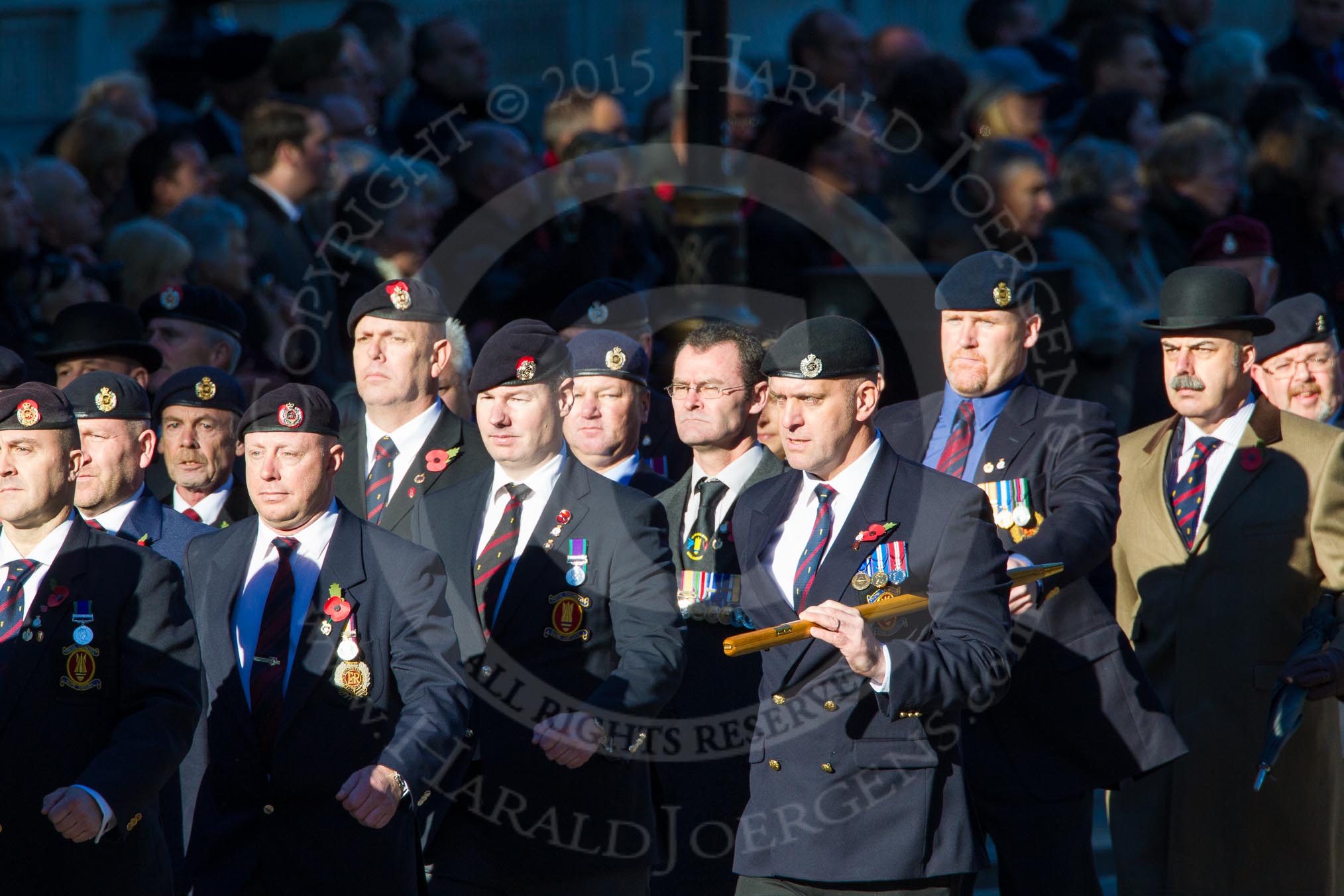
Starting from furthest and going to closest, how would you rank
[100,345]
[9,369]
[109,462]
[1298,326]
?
[100,345] → [1298,326] → [9,369] → [109,462]

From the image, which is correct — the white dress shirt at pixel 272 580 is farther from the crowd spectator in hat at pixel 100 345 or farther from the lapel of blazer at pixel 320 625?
the crowd spectator in hat at pixel 100 345

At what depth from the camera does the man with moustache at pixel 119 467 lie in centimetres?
645

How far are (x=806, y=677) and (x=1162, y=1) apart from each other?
972 cm

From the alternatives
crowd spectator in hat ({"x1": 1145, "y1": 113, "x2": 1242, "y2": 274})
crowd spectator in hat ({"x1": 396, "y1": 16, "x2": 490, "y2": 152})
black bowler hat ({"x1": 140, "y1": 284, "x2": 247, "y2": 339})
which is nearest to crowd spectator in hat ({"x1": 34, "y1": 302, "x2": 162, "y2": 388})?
black bowler hat ({"x1": 140, "y1": 284, "x2": 247, "y2": 339})

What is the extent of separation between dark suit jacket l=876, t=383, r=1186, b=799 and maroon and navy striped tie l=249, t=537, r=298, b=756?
2159mm

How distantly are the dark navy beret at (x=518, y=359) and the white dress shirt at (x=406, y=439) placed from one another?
713 millimetres

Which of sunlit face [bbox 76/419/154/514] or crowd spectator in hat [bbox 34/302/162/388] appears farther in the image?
crowd spectator in hat [bbox 34/302/162/388]

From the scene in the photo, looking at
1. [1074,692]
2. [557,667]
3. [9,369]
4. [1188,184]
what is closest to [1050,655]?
[1074,692]

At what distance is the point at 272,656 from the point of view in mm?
5590

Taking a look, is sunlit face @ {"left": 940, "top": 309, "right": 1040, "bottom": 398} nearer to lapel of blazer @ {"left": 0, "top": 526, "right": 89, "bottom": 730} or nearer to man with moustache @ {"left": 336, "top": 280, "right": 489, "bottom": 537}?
man with moustache @ {"left": 336, "top": 280, "right": 489, "bottom": 537}

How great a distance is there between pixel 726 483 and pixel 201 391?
194cm

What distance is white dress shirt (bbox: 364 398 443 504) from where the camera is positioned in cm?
688

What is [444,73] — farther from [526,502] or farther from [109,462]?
[526,502]

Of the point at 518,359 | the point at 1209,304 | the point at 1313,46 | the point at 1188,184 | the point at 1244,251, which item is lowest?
the point at 518,359
